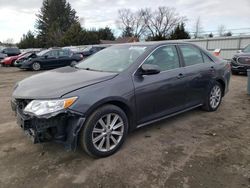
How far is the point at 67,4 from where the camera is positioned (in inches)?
2400

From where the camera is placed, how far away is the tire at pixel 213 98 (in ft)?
16.3

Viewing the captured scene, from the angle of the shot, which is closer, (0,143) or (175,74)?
(0,143)

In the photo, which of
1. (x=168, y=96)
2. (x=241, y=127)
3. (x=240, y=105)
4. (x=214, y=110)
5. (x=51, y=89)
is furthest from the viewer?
(x=240, y=105)

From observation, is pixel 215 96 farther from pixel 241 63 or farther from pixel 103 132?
pixel 241 63

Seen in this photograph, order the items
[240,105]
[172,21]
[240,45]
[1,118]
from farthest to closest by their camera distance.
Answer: [172,21] → [240,45] → [240,105] → [1,118]

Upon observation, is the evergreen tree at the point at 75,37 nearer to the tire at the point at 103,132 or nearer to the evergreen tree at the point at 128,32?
the evergreen tree at the point at 128,32

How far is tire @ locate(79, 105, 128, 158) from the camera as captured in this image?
2.99 m

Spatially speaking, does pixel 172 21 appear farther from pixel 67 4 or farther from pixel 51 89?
pixel 51 89

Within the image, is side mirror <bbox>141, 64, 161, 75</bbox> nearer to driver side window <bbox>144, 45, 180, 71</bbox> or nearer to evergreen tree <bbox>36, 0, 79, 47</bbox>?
driver side window <bbox>144, 45, 180, 71</bbox>

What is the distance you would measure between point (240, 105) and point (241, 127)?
1.61 m

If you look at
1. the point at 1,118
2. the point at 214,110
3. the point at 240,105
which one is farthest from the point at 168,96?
the point at 1,118

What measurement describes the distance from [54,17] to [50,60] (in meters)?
49.1

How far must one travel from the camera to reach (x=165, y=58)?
4.04 meters

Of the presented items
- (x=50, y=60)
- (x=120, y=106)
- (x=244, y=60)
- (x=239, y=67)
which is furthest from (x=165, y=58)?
(x=50, y=60)
